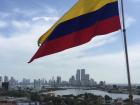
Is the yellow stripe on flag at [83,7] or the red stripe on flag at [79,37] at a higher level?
the yellow stripe on flag at [83,7]

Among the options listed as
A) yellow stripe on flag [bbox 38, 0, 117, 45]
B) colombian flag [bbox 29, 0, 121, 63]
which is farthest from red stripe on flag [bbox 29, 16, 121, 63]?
yellow stripe on flag [bbox 38, 0, 117, 45]

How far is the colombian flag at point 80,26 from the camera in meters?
7.03

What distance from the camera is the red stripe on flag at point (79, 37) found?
23.1 feet

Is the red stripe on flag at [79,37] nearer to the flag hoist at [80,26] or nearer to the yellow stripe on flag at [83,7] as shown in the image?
the flag hoist at [80,26]

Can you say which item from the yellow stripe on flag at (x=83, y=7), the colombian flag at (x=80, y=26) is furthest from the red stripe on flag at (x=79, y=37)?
the yellow stripe on flag at (x=83, y=7)

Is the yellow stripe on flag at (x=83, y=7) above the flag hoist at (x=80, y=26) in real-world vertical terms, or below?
above

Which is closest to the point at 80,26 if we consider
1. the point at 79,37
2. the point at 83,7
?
the point at 79,37

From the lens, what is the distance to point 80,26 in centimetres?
730

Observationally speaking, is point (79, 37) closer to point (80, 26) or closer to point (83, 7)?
point (80, 26)

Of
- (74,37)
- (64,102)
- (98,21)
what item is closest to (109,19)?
(98,21)

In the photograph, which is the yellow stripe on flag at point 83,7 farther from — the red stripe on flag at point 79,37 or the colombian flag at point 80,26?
the red stripe on flag at point 79,37

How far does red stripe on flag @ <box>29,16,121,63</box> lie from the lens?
7051 mm

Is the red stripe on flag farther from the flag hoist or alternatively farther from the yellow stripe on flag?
the yellow stripe on flag

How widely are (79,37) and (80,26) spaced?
20 cm
